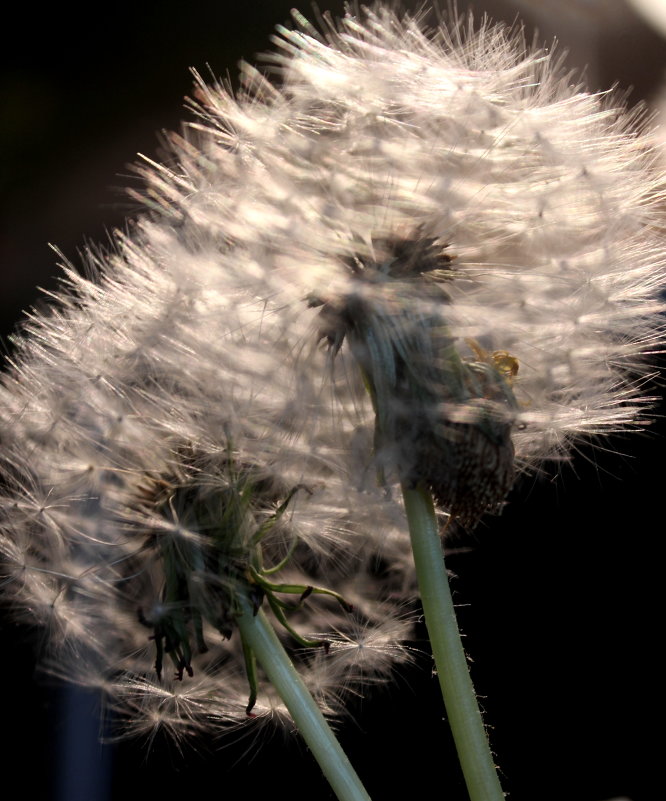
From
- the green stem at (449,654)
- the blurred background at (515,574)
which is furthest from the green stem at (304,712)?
the blurred background at (515,574)

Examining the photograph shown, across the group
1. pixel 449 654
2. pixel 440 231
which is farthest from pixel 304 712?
pixel 440 231

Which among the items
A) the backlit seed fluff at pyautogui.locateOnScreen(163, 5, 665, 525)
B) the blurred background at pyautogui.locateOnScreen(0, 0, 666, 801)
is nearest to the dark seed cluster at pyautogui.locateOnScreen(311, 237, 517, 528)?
the backlit seed fluff at pyautogui.locateOnScreen(163, 5, 665, 525)

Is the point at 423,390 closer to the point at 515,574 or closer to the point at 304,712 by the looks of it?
the point at 304,712

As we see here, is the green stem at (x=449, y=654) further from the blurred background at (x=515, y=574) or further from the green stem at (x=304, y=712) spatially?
the blurred background at (x=515, y=574)

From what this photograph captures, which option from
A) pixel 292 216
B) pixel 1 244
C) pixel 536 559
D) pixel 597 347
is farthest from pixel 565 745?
pixel 1 244

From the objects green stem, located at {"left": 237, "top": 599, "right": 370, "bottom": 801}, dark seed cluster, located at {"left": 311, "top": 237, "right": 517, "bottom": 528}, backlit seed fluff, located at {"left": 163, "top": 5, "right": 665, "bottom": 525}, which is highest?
backlit seed fluff, located at {"left": 163, "top": 5, "right": 665, "bottom": 525}

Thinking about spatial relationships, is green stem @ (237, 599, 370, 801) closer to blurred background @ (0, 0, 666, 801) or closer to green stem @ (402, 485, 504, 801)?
green stem @ (402, 485, 504, 801)

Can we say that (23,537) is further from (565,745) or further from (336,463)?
(565,745)
